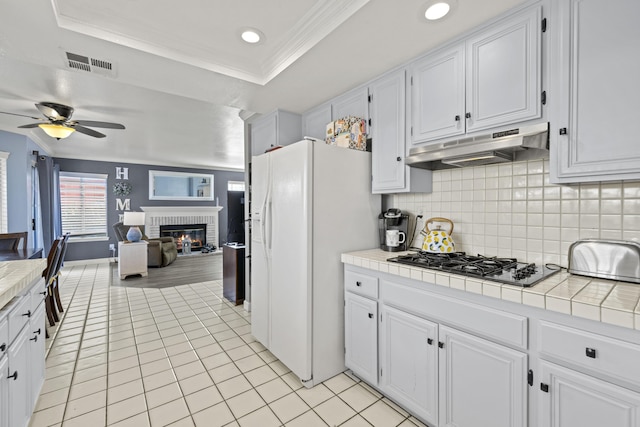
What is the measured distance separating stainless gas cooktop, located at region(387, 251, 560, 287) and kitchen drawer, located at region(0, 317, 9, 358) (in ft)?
6.33

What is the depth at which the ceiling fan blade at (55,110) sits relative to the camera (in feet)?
11.1

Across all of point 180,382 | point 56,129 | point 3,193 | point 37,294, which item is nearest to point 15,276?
point 37,294

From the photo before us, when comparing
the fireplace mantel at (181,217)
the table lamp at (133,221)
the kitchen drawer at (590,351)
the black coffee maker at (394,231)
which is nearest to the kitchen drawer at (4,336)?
the black coffee maker at (394,231)

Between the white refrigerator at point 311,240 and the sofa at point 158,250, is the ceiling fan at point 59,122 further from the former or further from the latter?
the sofa at point 158,250

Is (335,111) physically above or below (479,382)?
above

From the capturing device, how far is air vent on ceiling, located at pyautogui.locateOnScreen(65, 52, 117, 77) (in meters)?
2.05

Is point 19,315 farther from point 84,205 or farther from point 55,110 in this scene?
point 84,205

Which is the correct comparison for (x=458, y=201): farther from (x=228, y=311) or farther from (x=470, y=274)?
(x=228, y=311)

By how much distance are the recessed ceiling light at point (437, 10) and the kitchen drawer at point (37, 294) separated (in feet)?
9.04

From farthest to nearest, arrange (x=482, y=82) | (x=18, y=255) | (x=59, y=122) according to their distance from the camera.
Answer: (x=59, y=122), (x=18, y=255), (x=482, y=82)

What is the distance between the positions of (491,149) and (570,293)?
2.64ft

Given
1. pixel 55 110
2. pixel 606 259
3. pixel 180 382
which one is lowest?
pixel 180 382

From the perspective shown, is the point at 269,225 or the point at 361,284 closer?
the point at 361,284

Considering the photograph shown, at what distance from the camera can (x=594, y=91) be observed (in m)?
1.31
